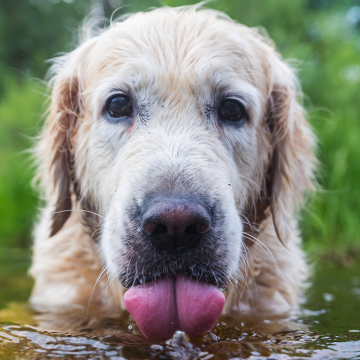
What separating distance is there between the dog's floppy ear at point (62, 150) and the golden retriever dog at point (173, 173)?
0.01 metres

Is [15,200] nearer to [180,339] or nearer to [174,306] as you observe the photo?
[174,306]

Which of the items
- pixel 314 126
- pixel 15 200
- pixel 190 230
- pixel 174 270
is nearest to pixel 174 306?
pixel 174 270

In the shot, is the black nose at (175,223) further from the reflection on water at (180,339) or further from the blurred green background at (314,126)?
the blurred green background at (314,126)

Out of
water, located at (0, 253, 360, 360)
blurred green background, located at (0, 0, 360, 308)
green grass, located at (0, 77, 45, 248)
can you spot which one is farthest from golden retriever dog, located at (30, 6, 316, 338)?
green grass, located at (0, 77, 45, 248)

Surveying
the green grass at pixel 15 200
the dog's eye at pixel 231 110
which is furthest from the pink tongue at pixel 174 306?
the green grass at pixel 15 200

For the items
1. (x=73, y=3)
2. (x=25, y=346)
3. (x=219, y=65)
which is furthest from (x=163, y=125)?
(x=73, y=3)

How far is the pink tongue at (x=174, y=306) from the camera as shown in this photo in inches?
99.3

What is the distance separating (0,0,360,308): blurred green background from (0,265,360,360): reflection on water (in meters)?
1.75

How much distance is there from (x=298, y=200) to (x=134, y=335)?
210 cm

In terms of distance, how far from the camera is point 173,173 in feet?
8.89

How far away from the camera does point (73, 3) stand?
1017 inches

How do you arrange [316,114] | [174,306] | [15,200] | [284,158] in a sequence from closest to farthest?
[174,306] < [284,158] < [15,200] < [316,114]

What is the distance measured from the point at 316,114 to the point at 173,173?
702cm

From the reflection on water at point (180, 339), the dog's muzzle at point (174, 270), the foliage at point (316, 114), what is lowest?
the reflection on water at point (180, 339)
